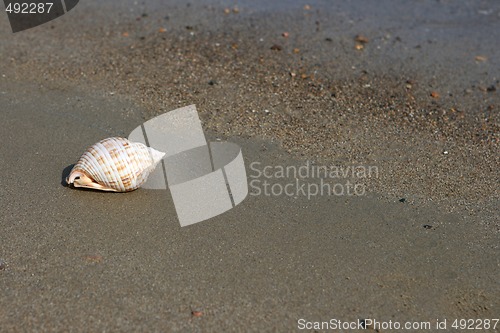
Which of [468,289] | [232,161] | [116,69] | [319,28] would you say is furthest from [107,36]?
[468,289]

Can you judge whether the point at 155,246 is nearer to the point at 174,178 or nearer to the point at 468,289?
the point at 174,178

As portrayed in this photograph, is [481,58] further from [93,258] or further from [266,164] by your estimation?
[93,258]

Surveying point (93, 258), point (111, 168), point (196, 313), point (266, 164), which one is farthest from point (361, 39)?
point (196, 313)
